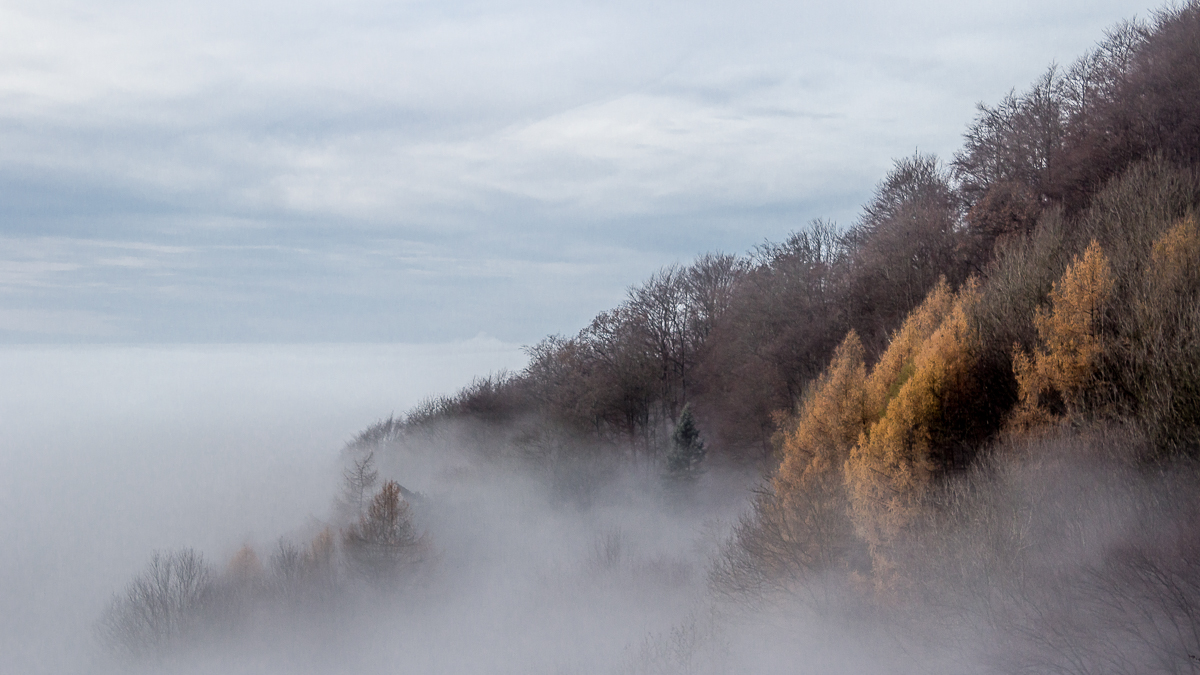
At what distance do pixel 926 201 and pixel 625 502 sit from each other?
85.1 ft

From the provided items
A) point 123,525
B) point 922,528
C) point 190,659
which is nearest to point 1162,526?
point 922,528

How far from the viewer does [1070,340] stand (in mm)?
23484

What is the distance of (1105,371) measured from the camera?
898 inches

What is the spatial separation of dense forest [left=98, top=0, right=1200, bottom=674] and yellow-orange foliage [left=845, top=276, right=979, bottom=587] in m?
0.07

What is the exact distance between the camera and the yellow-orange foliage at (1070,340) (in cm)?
2308

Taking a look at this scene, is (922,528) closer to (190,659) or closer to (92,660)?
(190,659)

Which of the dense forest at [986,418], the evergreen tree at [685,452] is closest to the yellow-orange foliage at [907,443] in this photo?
the dense forest at [986,418]

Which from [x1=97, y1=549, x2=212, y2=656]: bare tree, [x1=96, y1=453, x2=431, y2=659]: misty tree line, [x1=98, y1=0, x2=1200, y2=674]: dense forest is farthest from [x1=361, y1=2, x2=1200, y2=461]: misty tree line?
[x1=97, y1=549, x2=212, y2=656]: bare tree

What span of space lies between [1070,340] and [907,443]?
5.96 metres

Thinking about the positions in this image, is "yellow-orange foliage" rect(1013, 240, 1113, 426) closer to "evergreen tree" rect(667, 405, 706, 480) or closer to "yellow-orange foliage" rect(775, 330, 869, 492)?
"yellow-orange foliage" rect(775, 330, 869, 492)

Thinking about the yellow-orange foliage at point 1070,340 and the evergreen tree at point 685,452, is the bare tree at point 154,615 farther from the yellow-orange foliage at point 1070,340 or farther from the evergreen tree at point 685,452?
the yellow-orange foliage at point 1070,340

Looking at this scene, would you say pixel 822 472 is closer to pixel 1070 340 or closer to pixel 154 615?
pixel 1070 340

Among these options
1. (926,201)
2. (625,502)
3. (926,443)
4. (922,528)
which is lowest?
(625,502)

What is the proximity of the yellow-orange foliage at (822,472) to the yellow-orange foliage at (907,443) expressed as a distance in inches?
51.6
